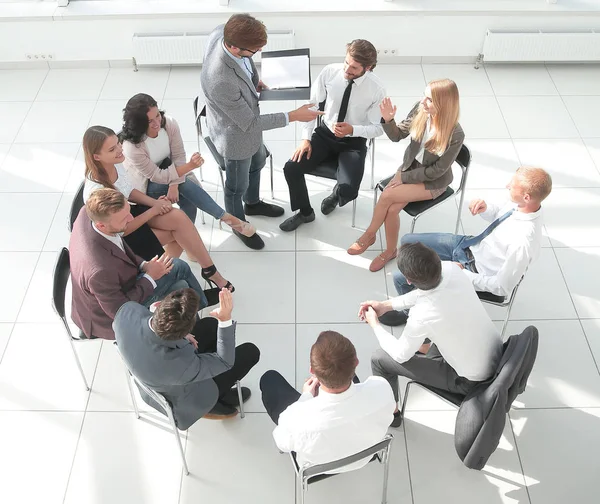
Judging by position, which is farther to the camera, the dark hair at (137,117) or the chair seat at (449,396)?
the dark hair at (137,117)

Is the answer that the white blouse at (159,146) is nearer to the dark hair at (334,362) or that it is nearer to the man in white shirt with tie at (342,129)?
the man in white shirt with tie at (342,129)

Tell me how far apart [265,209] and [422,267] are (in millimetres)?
1886

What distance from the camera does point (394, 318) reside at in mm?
3498

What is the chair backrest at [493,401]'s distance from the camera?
8.08 ft

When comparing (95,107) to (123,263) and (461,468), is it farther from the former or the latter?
(461,468)

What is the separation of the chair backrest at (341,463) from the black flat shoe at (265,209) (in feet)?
7.03

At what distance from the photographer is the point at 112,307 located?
282 centimetres

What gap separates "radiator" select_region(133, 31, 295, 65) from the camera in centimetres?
524

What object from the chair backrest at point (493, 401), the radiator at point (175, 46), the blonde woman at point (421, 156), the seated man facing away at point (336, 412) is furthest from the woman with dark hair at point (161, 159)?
the radiator at point (175, 46)

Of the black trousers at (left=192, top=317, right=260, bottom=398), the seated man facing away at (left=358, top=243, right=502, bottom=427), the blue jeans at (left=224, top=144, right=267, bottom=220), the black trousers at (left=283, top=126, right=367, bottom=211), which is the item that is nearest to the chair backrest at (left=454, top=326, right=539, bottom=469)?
the seated man facing away at (left=358, top=243, right=502, bottom=427)

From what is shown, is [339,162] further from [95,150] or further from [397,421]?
[397,421]

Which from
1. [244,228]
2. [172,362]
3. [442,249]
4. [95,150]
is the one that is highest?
[95,150]

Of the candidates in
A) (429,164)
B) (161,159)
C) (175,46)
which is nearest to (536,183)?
(429,164)

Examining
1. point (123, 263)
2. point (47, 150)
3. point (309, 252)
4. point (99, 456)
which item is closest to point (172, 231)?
point (123, 263)
